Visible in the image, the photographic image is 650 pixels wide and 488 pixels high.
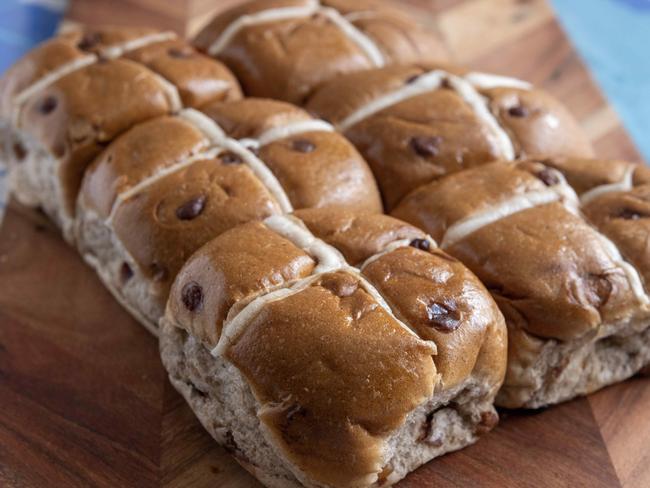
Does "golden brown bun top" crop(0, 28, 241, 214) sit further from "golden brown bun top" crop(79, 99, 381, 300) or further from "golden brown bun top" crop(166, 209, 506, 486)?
"golden brown bun top" crop(166, 209, 506, 486)

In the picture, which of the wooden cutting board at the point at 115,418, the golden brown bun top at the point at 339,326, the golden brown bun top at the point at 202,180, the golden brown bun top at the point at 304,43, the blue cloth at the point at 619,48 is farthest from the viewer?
the blue cloth at the point at 619,48

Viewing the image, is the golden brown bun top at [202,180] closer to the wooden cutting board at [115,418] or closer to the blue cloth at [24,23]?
the wooden cutting board at [115,418]

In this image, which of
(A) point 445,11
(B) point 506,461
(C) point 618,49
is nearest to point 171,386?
(B) point 506,461

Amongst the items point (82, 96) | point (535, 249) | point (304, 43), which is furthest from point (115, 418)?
point (304, 43)

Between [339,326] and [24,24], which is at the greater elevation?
[339,326]

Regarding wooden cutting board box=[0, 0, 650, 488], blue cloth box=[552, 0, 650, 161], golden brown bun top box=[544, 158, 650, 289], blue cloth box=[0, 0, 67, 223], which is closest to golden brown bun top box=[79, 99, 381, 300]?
wooden cutting board box=[0, 0, 650, 488]

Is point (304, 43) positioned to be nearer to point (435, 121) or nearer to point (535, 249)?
point (435, 121)

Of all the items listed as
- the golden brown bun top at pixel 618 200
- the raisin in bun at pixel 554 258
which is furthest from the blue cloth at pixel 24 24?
the golden brown bun top at pixel 618 200
